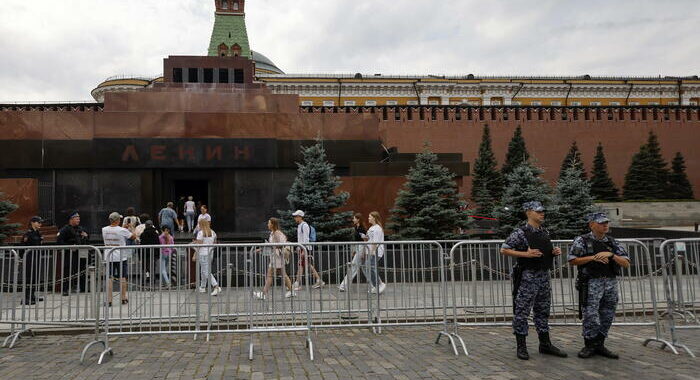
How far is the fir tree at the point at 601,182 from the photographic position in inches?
1228

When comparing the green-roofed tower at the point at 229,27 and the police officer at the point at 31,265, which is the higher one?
the green-roofed tower at the point at 229,27

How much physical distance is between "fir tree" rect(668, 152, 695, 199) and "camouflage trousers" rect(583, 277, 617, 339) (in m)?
31.0

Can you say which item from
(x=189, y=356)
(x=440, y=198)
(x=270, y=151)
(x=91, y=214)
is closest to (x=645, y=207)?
(x=440, y=198)

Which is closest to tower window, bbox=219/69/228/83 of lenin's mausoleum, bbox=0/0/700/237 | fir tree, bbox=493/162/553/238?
lenin's mausoleum, bbox=0/0/700/237

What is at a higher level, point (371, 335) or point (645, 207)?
point (645, 207)

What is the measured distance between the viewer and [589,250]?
16.1ft

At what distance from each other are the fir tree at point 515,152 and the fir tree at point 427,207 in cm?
1831

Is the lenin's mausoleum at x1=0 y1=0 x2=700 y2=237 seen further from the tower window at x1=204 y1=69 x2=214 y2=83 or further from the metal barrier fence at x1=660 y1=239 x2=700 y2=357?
the metal barrier fence at x1=660 y1=239 x2=700 y2=357

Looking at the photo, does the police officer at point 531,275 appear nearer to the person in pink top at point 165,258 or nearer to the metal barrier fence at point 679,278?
the metal barrier fence at point 679,278

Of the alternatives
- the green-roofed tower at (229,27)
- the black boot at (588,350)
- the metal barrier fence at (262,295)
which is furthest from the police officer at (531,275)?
the green-roofed tower at (229,27)

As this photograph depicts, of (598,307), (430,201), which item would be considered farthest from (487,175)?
(598,307)

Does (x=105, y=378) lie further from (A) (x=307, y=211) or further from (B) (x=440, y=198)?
(B) (x=440, y=198)

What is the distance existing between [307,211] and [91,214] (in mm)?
6536

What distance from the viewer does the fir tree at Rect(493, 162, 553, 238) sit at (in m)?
14.7
